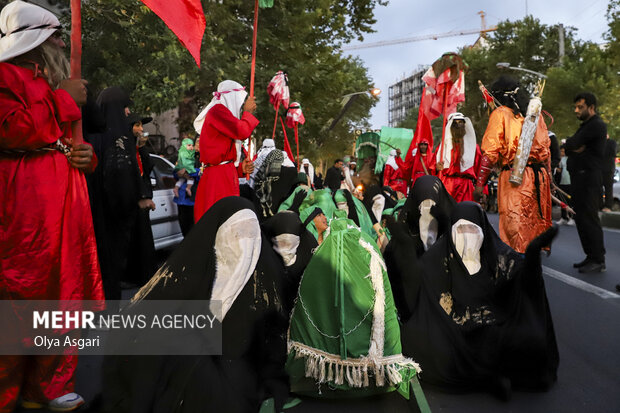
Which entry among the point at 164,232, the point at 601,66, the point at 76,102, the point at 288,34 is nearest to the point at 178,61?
the point at 164,232

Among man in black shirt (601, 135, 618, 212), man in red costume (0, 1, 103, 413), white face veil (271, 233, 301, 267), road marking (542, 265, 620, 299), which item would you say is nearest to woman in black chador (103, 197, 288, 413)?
man in red costume (0, 1, 103, 413)

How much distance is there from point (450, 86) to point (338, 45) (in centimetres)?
1195

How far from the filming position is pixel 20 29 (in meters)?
2.60

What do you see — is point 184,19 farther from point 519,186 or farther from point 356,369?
point 519,186

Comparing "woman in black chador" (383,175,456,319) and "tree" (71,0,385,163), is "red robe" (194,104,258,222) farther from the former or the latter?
"tree" (71,0,385,163)

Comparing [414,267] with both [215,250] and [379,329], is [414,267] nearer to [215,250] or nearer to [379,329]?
[379,329]

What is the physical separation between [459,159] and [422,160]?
1395 mm

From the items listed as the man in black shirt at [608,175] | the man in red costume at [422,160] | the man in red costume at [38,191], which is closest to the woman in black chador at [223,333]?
the man in red costume at [38,191]

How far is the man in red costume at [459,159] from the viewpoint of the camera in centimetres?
624

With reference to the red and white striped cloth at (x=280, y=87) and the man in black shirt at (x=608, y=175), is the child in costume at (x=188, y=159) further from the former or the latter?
the man in black shirt at (x=608, y=175)

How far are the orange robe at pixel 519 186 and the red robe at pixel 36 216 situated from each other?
4343mm

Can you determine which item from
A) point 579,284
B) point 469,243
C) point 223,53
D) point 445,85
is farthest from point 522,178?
point 223,53

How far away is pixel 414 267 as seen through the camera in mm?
3328

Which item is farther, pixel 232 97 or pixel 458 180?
pixel 458 180
